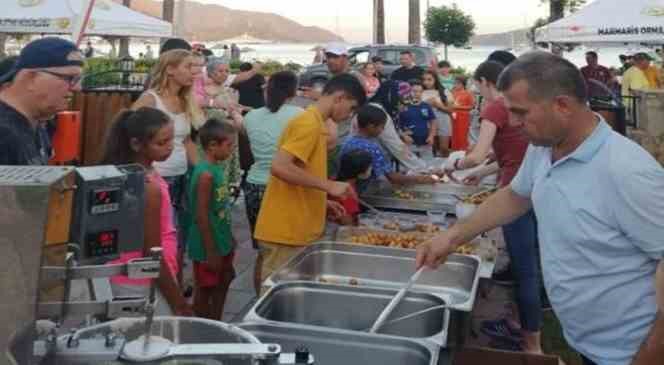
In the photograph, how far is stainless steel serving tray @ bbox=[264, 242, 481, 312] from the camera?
305cm

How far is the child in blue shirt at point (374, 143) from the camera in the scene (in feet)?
14.5

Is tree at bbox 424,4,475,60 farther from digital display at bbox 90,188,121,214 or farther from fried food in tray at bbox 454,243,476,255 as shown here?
digital display at bbox 90,188,121,214

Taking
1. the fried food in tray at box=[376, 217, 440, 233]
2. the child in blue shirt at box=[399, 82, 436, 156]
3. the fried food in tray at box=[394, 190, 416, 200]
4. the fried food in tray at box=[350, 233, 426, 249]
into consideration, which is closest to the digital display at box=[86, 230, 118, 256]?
the fried food in tray at box=[350, 233, 426, 249]

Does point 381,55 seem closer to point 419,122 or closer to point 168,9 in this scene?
point 168,9

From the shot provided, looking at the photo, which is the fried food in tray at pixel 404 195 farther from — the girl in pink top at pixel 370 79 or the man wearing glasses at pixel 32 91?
the girl in pink top at pixel 370 79

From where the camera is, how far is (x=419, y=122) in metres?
8.47

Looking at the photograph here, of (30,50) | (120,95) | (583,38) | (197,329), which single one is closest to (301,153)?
(30,50)

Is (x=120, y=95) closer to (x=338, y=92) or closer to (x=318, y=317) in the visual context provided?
(x=338, y=92)

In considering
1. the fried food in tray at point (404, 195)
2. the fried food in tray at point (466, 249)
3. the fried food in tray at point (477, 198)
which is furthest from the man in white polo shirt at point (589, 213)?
the fried food in tray at point (404, 195)

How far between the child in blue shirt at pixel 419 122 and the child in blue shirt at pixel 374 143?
11.6ft

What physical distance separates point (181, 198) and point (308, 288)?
1.91 meters

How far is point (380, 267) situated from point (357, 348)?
43.4 inches

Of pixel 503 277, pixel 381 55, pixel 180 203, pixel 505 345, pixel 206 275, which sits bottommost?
pixel 505 345

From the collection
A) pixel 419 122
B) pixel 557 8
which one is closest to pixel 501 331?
pixel 419 122
